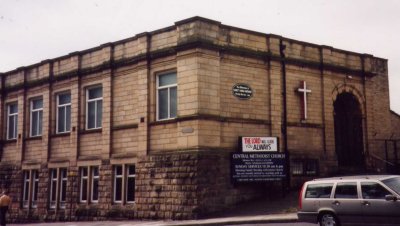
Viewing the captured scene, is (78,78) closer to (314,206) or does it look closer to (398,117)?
(314,206)

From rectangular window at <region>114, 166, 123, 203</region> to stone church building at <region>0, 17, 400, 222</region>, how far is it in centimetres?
5

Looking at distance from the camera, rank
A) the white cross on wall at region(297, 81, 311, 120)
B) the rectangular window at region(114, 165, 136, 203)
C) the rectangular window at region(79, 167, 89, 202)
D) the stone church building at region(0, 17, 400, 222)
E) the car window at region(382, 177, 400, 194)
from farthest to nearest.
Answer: the rectangular window at region(79, 167, 89, 202)
the white cross on wall at region(297, 81, 311, 120)
the rectangular window at region(114, 165, 136, 203)
the stone church building at region(0, 17, 400, 222)
the car window at region(382, 177, 400, 194)

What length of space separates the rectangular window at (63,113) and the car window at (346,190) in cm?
1664

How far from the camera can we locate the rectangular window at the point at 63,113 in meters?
26.5

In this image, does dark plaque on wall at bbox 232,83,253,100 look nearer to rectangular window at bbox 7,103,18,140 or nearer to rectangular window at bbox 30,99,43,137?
rectangular window at bbox 30,99,43,137

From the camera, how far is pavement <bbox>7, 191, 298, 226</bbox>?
17.2 m

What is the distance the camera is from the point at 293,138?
23.0m

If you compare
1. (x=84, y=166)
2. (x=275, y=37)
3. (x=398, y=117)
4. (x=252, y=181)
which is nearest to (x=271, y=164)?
(x=252, y=181)

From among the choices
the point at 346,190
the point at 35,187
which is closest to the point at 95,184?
the point at 35,187

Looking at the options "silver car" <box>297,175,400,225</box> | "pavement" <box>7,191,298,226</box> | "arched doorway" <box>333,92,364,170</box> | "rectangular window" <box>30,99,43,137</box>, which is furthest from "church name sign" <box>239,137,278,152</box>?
"rectangular window" <box>30,99,43,137</box>

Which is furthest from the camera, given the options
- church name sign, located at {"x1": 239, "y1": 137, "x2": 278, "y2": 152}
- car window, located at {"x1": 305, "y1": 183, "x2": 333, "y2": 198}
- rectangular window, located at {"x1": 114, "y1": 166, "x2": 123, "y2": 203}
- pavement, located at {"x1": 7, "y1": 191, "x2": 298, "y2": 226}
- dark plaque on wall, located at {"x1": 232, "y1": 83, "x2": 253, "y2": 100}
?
rectangular window, located at {"x1": 114, "y1": 166, "x2": 123, "y2": 203}

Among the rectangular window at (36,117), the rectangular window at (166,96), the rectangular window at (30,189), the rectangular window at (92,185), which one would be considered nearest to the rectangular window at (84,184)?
the rectangular window at (92,185)

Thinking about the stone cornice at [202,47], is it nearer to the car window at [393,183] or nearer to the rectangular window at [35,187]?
the rectangular window at [35,187]

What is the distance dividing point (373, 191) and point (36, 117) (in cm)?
2107
